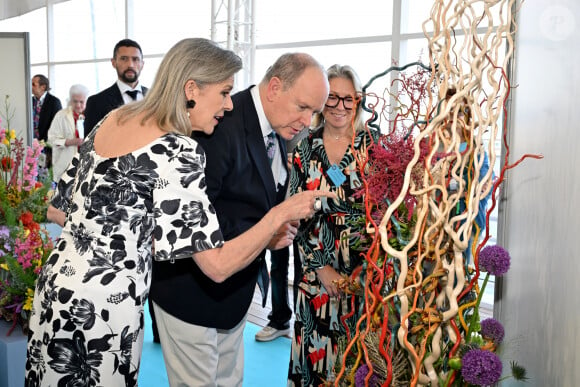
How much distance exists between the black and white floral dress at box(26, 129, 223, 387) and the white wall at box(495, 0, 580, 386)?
673 mm

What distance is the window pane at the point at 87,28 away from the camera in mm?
11281

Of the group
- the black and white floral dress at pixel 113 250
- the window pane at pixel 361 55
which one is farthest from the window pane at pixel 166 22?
the black and white floral dress at pixel 113 250

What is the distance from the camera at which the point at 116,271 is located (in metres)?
1.50

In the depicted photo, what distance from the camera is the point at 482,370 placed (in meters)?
0.97

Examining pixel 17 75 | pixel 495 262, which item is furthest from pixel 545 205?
pixel 17 75

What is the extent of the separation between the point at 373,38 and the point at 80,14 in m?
8.85

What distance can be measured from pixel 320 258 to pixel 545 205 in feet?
3.55

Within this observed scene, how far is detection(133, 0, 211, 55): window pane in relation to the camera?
9195mm

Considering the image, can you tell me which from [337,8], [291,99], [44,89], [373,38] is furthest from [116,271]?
[44,89]

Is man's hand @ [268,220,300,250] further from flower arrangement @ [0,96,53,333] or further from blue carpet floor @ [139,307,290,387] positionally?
blue carpet floor @ [139,307,290,387]

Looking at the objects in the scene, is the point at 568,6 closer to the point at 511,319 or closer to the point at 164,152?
the point at 511,319

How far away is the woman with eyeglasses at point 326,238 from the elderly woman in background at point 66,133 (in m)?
4.29

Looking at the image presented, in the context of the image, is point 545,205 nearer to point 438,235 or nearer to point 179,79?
point 438,235

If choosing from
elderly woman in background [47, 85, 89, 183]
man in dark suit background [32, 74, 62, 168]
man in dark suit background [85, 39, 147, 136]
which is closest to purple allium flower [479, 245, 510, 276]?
man in dark suit background [85, 39, 147, 136]
